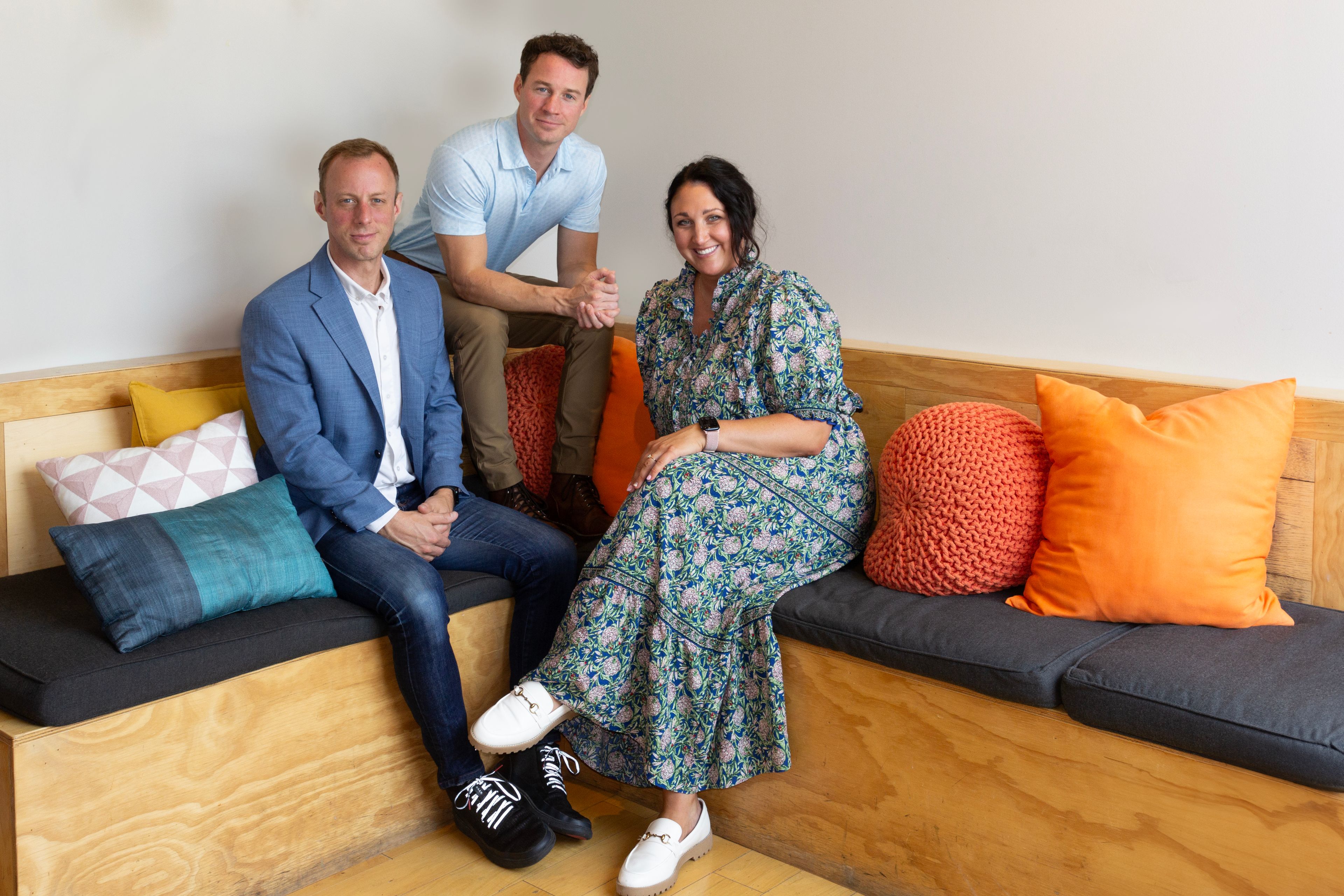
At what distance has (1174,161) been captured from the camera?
228 cm

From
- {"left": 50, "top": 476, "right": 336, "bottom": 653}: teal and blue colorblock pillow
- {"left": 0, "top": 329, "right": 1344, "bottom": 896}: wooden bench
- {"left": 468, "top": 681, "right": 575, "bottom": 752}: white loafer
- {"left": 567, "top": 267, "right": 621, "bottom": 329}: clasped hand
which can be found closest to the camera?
{"left": 0, "top": 329, "right": 1344, "bottom": 896}: wooden bench

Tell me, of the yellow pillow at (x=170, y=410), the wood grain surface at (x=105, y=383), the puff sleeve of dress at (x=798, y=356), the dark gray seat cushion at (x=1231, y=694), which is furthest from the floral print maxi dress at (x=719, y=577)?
the wood grain surface at (x=105, y=383)

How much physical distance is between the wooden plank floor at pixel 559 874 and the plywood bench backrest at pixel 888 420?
1011mm

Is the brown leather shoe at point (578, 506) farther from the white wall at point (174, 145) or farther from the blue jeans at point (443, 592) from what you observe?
the white wall at point (174, 145)

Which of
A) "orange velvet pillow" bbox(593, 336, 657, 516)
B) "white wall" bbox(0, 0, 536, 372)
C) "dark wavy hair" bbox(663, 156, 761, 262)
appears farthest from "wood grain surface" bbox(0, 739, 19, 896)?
"dark wavy hair" bbox(663, 156, 761, 262)

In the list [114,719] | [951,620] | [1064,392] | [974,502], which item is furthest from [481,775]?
[1064,392]

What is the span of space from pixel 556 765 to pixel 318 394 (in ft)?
3.11

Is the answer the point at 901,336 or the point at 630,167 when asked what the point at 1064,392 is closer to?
the point at 901,336

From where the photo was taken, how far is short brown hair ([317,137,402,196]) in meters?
2.25

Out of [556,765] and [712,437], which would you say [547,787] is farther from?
[712,437]

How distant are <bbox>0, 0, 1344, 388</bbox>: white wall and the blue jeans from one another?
998 mm

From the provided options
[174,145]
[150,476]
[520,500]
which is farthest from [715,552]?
[174,145]

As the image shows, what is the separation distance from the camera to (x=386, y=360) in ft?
7.79

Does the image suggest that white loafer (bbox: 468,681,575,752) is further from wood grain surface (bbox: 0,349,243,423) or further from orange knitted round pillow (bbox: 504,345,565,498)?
wood grain surface (bbox: 0,349,243,423)
